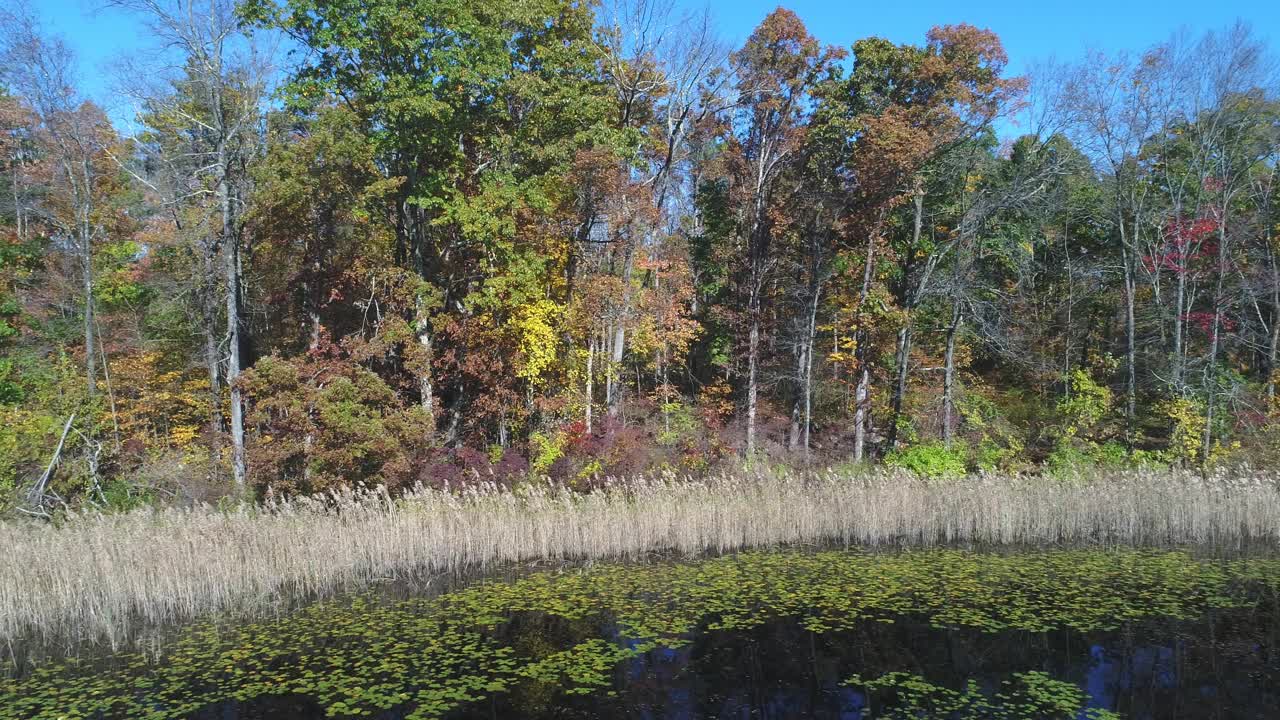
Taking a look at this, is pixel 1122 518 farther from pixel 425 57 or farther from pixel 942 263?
pixel 425 57

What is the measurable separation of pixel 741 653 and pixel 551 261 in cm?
1344

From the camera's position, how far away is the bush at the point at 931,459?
17.2 meters

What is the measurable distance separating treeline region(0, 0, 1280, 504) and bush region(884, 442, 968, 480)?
6.0 inches

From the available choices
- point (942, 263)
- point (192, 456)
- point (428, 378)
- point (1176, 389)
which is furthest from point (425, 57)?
point (1176, 389)

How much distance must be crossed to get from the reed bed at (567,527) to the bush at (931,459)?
473 centimetres

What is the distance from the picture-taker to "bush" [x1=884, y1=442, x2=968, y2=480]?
17.2 meters

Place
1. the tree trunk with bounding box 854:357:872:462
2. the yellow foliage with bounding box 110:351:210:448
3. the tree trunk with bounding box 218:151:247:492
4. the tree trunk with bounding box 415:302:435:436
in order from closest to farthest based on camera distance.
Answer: the tree trunk with bounding box 218:151:247:492 → the tree trunk with bounding box 415:302:435:436 → the yellow foliage with bounding box 110:351:210:448 → the tree trunk with bounding box 854:357:872:462

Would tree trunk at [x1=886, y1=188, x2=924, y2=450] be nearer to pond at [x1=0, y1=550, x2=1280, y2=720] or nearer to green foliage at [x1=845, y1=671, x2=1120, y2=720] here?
pond at [x1=0, y1=550, x2=1280, y2=720]

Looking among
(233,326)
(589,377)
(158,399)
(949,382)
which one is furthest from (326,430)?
(949,382)

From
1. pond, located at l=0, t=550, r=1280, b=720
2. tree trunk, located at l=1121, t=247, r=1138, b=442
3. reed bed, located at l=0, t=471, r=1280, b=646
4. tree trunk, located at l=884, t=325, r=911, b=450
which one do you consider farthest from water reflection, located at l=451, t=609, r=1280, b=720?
tree trunk, located at l=1121, t=247, r=1138, b=442

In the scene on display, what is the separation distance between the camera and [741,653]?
286 inches

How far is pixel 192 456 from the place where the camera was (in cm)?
1769

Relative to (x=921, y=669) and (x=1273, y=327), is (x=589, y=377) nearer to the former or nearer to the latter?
(x=921, y=669)

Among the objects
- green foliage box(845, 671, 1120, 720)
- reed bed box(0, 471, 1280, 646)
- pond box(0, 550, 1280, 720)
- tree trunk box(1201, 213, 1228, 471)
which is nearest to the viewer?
green foliage box(845, 671, 1120, 720)
